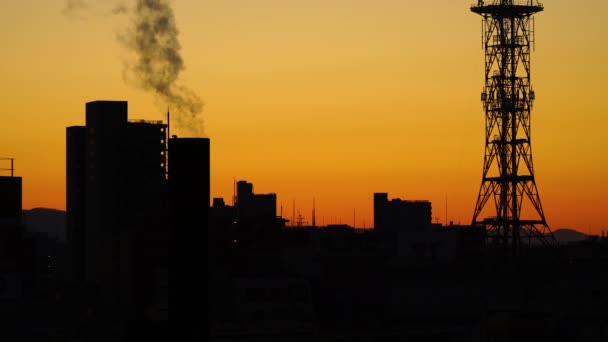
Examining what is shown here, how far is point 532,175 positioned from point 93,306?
54182 mm

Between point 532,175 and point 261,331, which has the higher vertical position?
point 532,175

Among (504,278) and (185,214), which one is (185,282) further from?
(504,278)

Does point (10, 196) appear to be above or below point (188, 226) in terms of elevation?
above

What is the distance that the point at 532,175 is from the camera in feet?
589

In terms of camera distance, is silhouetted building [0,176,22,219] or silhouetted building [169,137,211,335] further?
silhouetted building [0,176,22,219]

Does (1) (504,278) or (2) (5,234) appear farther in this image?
(1) (504,278)

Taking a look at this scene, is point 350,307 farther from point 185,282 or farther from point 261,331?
point 185,282

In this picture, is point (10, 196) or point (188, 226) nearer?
point (188, 226)

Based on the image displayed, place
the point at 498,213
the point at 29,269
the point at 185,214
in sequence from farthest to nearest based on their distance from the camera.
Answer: the point at 29,269
the point at 498,213
the point at 185,214

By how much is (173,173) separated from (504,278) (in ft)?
397

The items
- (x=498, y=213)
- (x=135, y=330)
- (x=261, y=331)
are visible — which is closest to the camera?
(x=135, y=330)

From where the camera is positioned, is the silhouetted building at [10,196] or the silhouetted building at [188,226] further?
the silhouetted building at [10,196]

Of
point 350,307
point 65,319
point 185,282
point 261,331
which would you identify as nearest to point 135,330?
point 185,282

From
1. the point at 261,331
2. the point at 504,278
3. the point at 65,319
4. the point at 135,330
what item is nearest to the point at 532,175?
the point at 504,278
